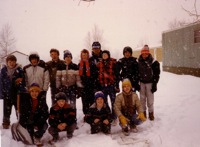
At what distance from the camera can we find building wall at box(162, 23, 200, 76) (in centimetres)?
1691

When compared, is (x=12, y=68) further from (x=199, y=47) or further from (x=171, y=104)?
(x=199, y=47)

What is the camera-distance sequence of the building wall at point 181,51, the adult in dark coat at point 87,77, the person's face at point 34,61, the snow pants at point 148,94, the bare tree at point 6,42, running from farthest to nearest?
the bare tree at point 6,42, the building wall at point 181,51, the snow pants at point 148,94, the adult in dark coat at point 87,77, the person's face at point 34,61

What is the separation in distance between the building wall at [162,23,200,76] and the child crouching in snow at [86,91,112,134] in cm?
1208

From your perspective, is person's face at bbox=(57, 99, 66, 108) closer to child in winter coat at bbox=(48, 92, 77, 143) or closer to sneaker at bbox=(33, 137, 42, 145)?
child in winter coat at bbox=(48, 92, 77, 143)

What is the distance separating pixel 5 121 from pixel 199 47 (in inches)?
534

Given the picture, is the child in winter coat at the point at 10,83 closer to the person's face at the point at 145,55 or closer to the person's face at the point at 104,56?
the person's face at the point at 104,56

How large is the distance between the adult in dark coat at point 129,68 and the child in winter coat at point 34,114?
2.37 meters

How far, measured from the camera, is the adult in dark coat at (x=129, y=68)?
22.8 ft

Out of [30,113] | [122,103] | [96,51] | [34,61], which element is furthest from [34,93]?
[122,103]

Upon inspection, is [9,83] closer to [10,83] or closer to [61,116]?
[10,83]

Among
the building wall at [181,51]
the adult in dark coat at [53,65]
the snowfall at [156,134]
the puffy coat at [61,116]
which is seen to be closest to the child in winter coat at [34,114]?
the puffy coat at [61,116]

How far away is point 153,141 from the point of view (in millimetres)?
5375

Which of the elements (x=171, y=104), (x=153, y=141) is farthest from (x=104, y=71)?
(x=171, y=104)

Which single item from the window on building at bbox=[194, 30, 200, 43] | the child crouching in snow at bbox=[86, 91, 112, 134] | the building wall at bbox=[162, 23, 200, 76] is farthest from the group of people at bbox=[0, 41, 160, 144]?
the window on building at bbox=[194, 30, 200, 43]
